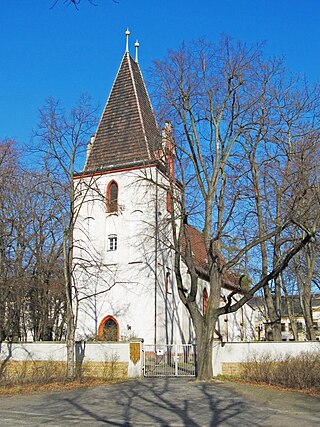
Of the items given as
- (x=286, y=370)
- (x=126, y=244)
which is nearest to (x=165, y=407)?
(x=286, y=370)

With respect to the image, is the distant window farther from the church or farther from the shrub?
the shrub

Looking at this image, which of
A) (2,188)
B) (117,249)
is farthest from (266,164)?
(2,188)

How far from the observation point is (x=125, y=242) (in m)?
29.7

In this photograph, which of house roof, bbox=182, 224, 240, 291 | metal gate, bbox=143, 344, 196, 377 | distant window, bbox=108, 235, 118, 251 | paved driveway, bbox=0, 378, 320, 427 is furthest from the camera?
house roof, bbox=182, 224, 240, 291

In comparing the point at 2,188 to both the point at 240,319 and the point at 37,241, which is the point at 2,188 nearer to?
the point at 37,241

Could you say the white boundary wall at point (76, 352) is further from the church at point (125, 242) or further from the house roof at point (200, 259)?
the house roof at point (200, 259)

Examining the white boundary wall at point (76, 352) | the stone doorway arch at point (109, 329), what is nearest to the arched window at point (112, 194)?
the stone doorway arch at point (109, 329)

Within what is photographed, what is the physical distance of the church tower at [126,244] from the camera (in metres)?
28.3

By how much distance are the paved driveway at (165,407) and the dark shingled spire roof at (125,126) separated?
52.5ft

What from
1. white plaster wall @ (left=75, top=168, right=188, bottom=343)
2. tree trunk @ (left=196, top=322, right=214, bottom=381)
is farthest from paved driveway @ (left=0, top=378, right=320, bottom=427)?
white plaster wall @ (left=75, top=168, right=188, bottom=343)

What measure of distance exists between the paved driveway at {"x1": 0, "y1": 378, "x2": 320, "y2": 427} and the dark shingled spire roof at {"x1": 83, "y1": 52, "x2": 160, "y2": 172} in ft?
52.5

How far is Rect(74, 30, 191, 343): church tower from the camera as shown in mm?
28281

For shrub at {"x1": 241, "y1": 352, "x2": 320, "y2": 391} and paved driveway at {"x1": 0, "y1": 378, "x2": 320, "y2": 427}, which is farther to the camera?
shrub at {"x1": 241, "y1": 352, "x2": 320, "y2": 391}

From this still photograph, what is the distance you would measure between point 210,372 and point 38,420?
9201 mm
